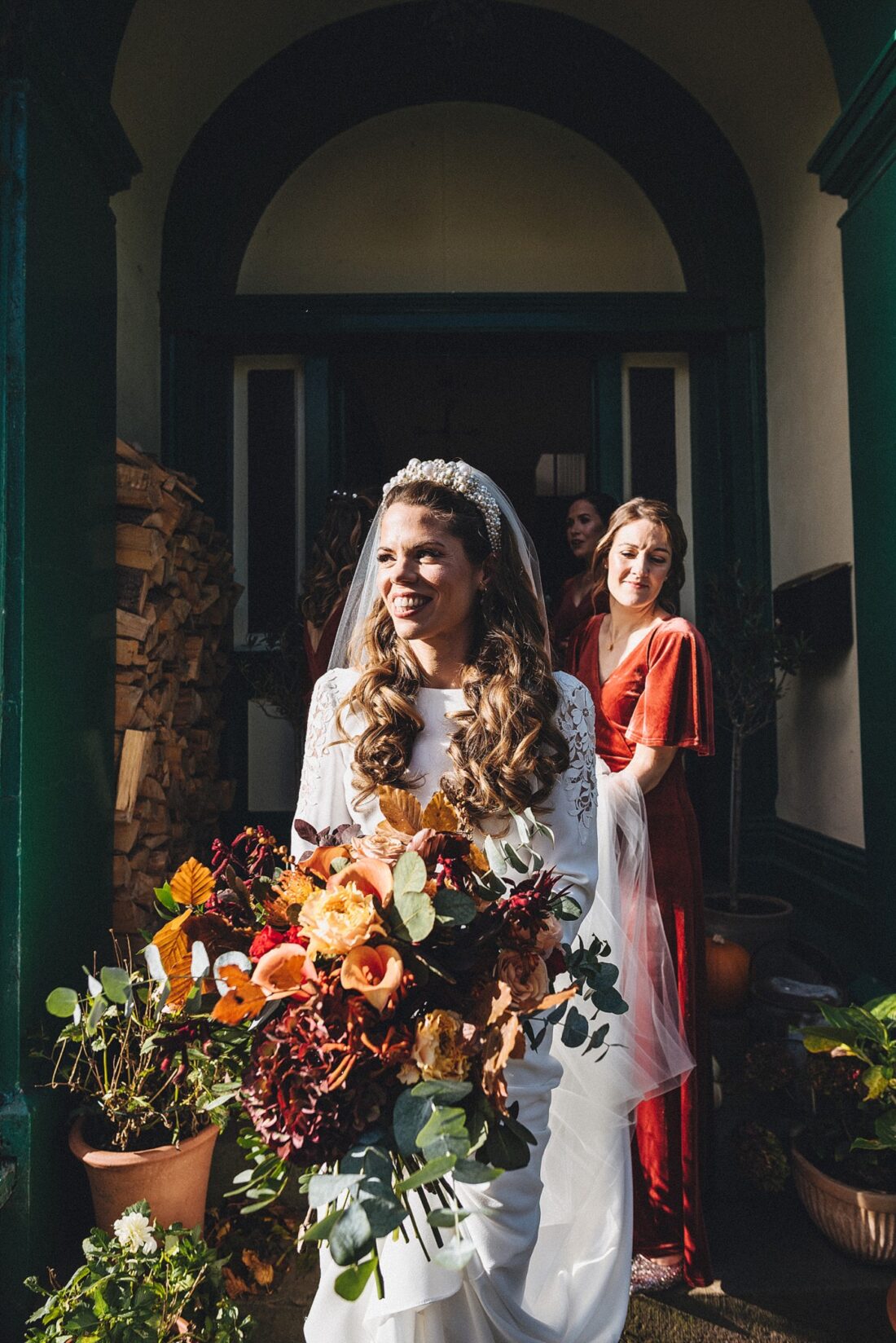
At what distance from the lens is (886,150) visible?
Answer: 10.2ft

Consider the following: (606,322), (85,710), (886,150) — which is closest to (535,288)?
(606,322)

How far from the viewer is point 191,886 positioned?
1320 millimetres

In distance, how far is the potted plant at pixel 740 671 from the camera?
402cm

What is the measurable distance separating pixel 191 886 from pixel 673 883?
1.85m

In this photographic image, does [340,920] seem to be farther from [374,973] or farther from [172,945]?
[172,945]

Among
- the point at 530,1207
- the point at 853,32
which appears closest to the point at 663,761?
the point at 530,1207

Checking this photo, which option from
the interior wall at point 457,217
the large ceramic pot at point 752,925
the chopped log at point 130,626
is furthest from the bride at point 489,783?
the interior wall at point 457,217

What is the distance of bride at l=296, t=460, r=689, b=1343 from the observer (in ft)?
5.42

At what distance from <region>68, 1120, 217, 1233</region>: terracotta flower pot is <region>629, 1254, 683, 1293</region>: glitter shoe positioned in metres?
1.31

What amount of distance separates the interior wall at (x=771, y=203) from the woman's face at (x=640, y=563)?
139cm

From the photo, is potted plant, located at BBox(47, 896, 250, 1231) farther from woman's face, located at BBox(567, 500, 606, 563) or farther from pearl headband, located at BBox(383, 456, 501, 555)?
woman's face, located at BBox(567, 500, 606, 563)

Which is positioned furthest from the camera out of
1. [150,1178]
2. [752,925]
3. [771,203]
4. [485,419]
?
[485,419]

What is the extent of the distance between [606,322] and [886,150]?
1.80 m

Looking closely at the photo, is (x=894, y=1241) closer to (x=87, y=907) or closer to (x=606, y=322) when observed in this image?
(x=87, y=907)
